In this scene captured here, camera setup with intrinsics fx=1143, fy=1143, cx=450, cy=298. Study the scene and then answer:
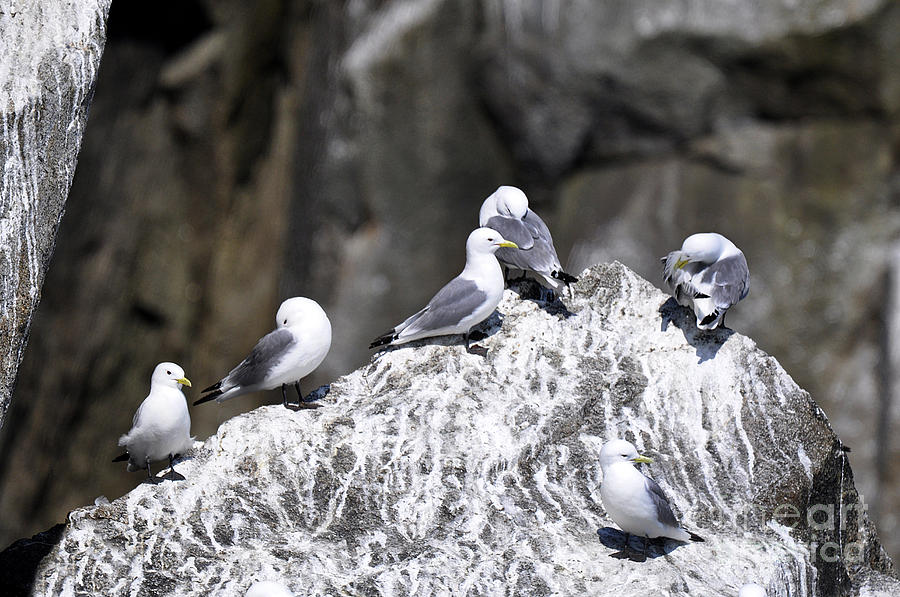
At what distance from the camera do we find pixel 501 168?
12828 mm

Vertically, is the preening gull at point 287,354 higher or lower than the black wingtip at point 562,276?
lower

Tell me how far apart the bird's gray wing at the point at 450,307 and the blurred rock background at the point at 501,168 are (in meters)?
6.78

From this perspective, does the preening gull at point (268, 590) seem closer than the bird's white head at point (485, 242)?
Yes

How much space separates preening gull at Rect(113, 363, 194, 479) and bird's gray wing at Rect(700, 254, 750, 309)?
260 cm

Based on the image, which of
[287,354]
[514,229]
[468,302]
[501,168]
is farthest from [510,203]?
[501,168]

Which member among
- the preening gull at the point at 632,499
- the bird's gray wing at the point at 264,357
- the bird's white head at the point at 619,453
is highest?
the bird's gray wing at the point at 264,357

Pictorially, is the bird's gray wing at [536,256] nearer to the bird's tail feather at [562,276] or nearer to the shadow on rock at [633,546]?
the bird's tail feather at [562,276]

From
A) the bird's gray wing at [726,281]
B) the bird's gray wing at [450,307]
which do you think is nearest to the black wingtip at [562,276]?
the bird's gray wing at [450,307]

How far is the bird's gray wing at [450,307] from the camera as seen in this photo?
227 inches

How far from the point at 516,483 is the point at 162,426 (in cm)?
163

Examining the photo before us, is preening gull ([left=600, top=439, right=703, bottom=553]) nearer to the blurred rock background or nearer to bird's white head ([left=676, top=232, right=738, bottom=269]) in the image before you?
bird's white head ([left=676, top=232, right=738, bottom=269])

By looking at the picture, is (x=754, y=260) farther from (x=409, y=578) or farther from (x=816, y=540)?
(x=409, y=578)

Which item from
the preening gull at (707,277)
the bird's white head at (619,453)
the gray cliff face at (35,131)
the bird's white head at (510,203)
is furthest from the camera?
the bird's white head at (510,203)

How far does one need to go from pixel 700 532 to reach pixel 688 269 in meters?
1.43
